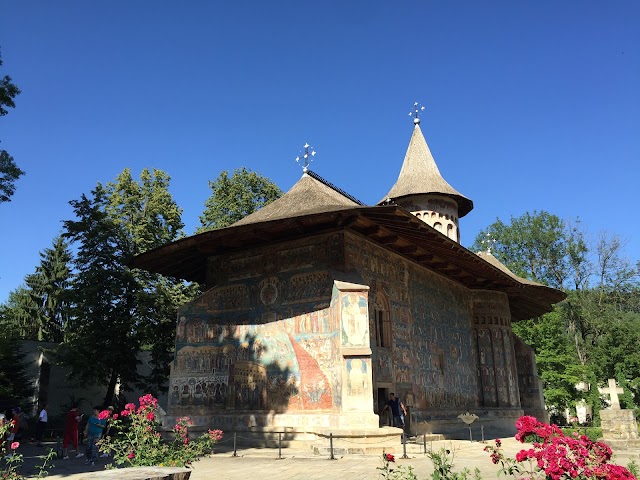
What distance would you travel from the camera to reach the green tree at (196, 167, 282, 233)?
26781 mm

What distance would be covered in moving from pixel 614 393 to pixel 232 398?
37.0 feet

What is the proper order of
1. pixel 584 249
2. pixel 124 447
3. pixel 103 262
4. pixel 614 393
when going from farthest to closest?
pixel 584 249 < pixel 103 262 < pixel 614 393 < pixel 124 447

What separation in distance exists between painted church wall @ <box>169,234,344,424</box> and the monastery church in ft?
0.09

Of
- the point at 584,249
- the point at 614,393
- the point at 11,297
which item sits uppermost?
the point at 584,249

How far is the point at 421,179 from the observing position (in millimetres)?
24766

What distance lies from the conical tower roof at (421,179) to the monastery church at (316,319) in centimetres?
747

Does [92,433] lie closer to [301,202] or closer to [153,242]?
[301,202]

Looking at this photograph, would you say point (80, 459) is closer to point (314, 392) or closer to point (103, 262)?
point (314, 392)

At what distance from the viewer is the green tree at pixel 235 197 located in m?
26.8

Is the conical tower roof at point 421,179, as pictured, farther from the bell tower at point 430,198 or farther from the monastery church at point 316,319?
the monastery church at point 316,319

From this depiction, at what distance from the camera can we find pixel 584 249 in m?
36.5

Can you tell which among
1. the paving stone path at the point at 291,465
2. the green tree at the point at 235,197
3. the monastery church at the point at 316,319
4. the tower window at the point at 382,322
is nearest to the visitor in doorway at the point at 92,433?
the paving stone path at the point at 291,465

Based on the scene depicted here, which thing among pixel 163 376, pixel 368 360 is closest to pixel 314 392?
pixel 368 360

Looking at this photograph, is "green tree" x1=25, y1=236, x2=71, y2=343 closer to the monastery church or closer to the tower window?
the monastery church
